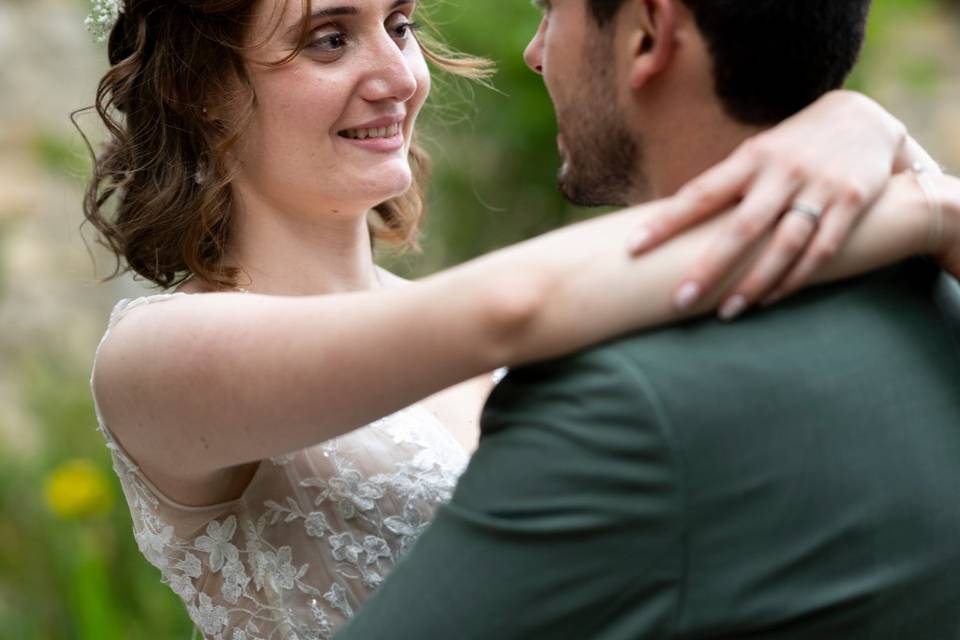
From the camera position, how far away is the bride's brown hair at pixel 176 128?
2719mm

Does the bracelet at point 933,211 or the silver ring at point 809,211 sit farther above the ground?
the silver ring at point 809,211

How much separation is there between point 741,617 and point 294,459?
112 cm

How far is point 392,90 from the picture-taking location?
9.14 feet

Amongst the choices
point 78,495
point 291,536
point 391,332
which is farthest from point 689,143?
point 78,495

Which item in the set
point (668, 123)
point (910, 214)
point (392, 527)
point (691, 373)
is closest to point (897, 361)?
point (910, 214)

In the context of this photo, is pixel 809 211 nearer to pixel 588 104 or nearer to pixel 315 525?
pixel 588 104

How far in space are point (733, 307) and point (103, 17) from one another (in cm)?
186

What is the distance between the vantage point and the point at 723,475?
161 centimetres

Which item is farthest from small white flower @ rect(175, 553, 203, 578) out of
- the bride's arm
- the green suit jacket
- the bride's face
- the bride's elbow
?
the bride's elbow

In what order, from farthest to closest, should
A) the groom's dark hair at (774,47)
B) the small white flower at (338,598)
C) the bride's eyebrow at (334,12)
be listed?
the bride's eyebrow at (334,12), the small white flower at (338,598), the groom's dark hair at (774,47)

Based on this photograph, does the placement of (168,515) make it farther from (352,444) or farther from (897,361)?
(897,361)

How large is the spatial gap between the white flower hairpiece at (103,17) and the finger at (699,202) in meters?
1.69

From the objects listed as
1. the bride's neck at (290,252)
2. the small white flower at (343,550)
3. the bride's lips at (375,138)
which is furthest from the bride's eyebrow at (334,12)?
the small white flower at (343,550)

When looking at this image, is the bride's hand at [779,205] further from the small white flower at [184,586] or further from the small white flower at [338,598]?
the small white flower at [184,586]
